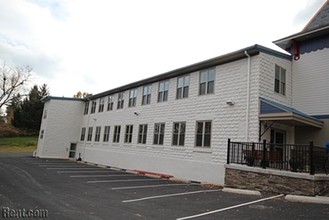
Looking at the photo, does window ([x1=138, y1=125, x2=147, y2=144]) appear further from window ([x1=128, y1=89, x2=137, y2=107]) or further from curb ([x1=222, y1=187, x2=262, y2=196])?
curb ([x1=222, y1=187, x2=262, y2=196])

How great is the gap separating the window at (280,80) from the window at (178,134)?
5.82 meters

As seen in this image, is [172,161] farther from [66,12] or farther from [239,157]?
[66,12]

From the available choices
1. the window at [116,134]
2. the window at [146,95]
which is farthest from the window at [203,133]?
the window at [116,134]

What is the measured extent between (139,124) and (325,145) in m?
12.7

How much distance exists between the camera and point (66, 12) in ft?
49.7

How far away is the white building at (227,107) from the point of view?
1371 centimetres

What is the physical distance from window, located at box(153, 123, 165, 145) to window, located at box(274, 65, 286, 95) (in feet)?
25.6

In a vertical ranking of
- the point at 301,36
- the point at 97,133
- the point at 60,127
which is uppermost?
the point at 301,36

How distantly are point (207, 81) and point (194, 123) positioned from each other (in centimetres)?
265

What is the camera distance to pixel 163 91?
Result: 20.0 m

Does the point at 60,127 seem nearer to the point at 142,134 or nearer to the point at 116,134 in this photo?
the point at 116,134

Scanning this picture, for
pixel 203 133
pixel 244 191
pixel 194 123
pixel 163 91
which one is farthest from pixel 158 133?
pixel 244 191

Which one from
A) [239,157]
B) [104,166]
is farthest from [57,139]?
[239,157]

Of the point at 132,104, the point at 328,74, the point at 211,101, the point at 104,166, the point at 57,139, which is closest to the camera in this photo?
the point at 328,74
